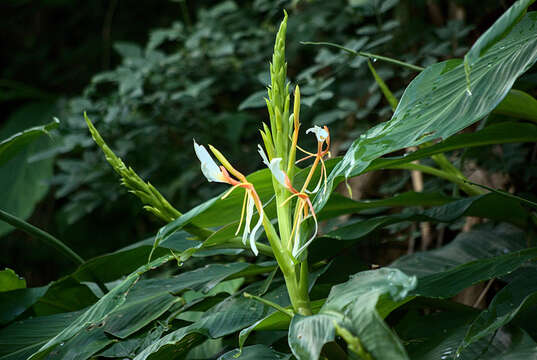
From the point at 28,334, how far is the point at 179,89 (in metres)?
1.11

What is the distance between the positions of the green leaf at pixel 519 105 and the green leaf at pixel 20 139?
23.8 inches

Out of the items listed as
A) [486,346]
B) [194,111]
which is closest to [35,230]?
[486,346]

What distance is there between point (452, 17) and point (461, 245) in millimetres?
887

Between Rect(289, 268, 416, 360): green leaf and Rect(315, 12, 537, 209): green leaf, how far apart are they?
97mm

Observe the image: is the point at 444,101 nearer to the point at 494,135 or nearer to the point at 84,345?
the point at 494,135

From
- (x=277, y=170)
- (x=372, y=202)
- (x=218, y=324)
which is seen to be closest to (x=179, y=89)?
(x=372, y=202)

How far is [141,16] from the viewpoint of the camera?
2266 millimetres

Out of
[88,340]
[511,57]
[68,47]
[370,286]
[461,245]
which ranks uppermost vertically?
[68,47]

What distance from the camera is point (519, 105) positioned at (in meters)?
0.67

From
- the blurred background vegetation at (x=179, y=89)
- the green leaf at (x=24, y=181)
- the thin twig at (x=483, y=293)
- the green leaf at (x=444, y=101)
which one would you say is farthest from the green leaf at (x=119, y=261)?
the green leaf at (x=24, y=181)

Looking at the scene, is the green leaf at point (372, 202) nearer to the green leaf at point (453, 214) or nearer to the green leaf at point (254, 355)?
the green leaf at point (453, 214)

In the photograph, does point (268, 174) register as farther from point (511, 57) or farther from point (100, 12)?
point (100, 12)

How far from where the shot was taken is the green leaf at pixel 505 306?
1.53 feet

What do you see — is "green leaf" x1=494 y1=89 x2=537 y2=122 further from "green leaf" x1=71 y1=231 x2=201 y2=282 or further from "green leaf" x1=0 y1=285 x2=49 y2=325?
"green leaf" x1=0 y1=285 x2=49 y2=325
